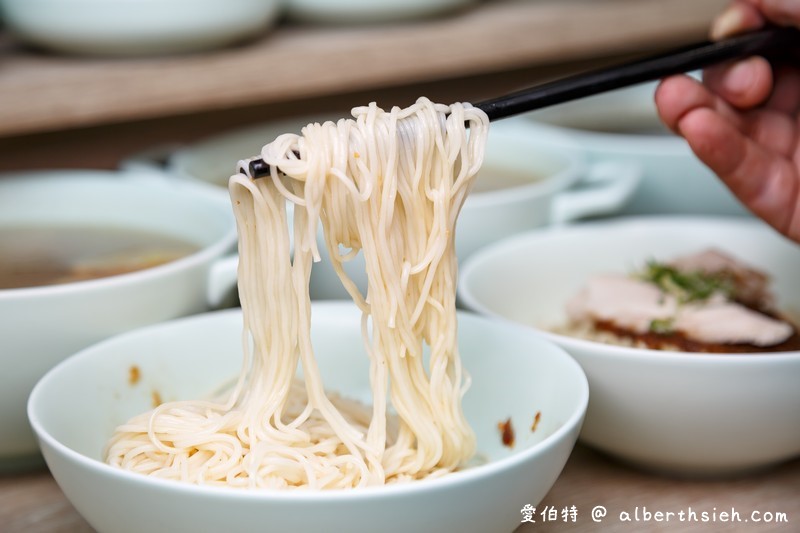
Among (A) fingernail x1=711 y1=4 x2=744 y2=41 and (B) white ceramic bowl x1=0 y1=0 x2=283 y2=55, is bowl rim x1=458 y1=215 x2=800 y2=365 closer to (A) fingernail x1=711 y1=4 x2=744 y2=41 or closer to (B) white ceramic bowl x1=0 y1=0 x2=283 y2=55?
(A) fingernail x1=711 y1=4 x2=744 y2=41

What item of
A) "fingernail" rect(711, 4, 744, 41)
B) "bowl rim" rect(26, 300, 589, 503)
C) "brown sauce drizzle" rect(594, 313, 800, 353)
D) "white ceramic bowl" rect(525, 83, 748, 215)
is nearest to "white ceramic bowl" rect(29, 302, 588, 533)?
"bowl rim" rect(26, 300, 589, 503)

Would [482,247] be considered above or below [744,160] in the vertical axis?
below

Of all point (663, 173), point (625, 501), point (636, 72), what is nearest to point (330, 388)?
point (625, 501)

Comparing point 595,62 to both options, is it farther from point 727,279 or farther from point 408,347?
point 408,347

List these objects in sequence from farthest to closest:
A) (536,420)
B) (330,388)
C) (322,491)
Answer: (330,388) < (536,420) < (322,491)

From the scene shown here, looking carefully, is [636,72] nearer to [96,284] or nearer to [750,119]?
[750,119]

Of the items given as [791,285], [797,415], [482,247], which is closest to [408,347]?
[797,415]
